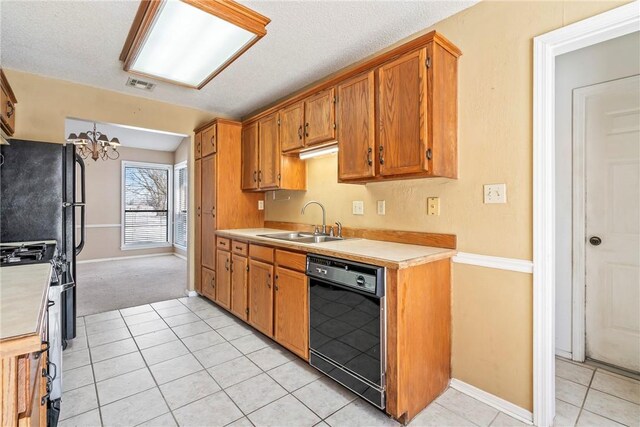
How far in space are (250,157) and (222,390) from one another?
2.41m

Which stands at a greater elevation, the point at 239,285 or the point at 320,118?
the point at 320,118

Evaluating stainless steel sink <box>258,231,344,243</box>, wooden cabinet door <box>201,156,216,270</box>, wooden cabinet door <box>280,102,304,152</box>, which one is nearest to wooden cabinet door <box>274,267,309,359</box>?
stainless steel sink <box>258,231,344,243</box>

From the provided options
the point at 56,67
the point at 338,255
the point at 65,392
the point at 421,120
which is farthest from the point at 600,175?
the point at 56,67

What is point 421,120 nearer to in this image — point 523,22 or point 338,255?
point 523,22

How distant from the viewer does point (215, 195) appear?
3.61 m

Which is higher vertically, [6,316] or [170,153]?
[170,153]

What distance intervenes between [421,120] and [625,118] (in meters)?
1.59

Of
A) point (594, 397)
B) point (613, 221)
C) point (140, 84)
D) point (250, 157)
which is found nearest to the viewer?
point (594, 397)

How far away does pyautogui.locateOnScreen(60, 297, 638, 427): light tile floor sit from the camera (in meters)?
1.72

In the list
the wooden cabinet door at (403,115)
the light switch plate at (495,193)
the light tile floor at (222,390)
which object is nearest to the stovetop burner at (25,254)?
the light tile floor at (222,390)

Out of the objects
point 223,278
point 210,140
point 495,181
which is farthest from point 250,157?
point 495,181

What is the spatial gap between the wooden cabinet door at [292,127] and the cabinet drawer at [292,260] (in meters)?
1.02

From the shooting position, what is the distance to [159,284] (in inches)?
184

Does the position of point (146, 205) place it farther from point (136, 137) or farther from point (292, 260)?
point (292, 260)
